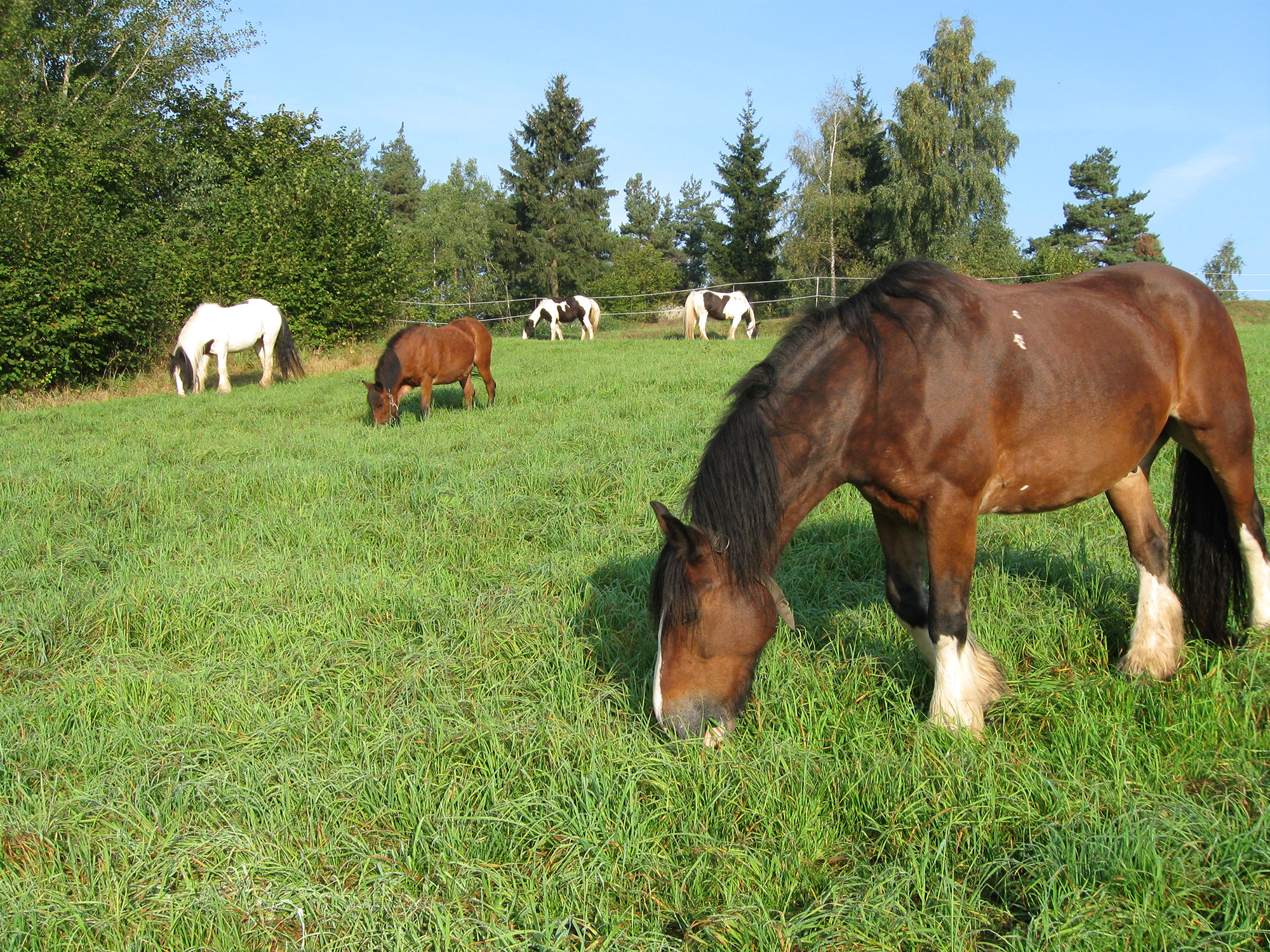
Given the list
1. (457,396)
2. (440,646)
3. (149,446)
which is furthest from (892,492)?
(457,396)

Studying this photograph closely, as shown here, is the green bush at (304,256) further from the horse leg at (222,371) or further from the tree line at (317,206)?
the horse leg at (222,371)

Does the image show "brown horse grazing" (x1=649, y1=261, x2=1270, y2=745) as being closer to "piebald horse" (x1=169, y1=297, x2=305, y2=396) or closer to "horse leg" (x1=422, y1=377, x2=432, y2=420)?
"horse leg" (x1=422, y1=377, x2=432, y2=420)

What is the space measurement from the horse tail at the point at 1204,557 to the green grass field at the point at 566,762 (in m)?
0.21

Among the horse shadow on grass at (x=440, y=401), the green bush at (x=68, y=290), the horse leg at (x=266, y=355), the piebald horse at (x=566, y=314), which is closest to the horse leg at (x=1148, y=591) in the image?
the horse shadow on grass at (x=440, y=401)

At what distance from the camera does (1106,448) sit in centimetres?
318

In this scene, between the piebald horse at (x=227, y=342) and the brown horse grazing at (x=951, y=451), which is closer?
the brown horse grazing at (x=951, y=451)

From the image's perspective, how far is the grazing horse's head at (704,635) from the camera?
268 cm

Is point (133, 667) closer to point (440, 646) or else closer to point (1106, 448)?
point (440, 646)

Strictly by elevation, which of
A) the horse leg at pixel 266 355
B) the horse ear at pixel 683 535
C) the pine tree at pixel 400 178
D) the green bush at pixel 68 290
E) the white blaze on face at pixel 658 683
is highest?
the pine tree at pixel 400 178

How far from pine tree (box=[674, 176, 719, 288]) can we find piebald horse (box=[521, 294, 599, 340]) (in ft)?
41.0

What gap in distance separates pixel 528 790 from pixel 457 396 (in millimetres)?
10936

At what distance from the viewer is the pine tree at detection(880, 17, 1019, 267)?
3170cm

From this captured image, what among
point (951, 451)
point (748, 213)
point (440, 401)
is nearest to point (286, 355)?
point (440, 401)

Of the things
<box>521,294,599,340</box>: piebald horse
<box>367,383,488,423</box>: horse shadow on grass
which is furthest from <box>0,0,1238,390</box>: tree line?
<box>367,383,488,423</box>: horse shadow on grass
